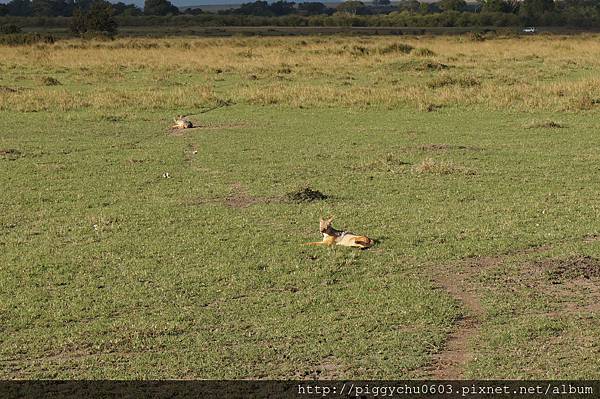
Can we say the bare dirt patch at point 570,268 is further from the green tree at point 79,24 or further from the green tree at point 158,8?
the green tree at point 158,8

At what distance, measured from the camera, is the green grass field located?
5707 millimetres

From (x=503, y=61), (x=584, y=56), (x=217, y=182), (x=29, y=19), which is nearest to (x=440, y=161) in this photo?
(x=217, y=182)

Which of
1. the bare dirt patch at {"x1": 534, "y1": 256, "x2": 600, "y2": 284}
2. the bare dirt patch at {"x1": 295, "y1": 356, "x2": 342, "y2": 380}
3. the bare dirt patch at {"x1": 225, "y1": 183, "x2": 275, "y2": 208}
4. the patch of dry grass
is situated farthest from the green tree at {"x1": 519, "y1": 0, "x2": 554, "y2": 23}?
the bare dirt patch at {"x1": 295, "y1": 356, "x2": 342, "y2": 380}

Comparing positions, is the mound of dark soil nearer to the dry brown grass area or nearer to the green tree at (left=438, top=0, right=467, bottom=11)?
the dry brown grass area

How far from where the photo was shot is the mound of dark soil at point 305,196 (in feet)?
33.4

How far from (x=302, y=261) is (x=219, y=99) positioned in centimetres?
1382

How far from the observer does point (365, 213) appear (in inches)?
374

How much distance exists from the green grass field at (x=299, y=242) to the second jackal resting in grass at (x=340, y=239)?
8cm

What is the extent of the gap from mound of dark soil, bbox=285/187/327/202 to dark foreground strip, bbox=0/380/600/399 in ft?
16.5

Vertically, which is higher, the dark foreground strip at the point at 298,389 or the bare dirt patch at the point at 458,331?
the dark foreground strip at the point at 298,389

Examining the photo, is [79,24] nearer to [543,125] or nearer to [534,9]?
[543,125]

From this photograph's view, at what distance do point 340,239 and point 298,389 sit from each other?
3.02 m

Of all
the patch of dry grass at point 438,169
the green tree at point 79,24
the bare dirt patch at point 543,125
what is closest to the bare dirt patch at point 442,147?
the patch of dry grass at point 438,169

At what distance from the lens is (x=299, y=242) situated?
8.34m
